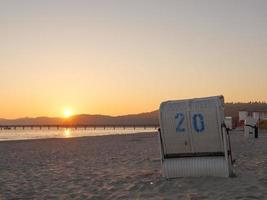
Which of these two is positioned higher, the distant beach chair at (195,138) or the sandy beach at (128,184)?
the distant beach chair at (195,138)

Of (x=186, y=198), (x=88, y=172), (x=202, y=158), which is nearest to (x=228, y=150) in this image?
(x=202, y=158)

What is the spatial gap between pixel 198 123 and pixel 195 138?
0.42 meters

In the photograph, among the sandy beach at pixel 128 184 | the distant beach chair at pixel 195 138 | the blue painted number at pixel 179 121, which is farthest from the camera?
the blue painted number at pixel 179 121

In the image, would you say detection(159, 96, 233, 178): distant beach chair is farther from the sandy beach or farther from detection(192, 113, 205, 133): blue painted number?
the sandy beach

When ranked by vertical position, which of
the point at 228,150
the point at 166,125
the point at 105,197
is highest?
the point at 166,125

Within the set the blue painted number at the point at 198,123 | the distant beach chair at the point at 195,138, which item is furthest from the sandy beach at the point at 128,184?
the blue painted number at the point at 198,123

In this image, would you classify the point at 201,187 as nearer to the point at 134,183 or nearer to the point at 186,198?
the point at 186,198

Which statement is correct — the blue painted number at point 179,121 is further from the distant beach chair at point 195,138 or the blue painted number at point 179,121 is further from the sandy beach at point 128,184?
the sandy beach at point 128,184

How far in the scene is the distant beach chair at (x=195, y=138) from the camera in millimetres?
11945

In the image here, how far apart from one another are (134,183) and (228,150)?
2.81m

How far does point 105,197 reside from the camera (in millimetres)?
11414

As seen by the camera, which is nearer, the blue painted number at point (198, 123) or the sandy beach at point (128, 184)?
the sandy beach at point (128, 184)

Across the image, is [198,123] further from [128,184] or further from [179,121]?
[128,184]

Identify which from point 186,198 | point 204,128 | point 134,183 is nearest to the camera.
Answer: point 186,198
